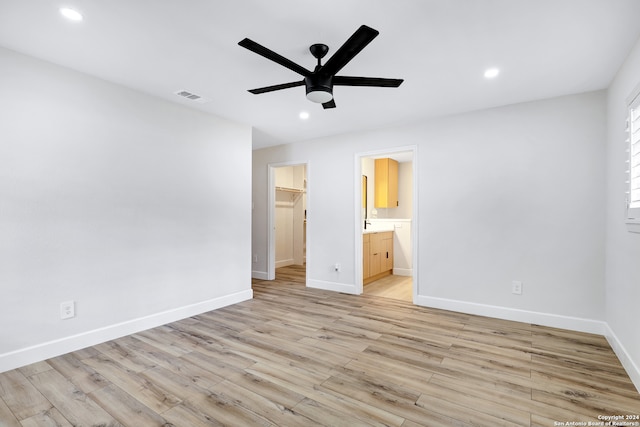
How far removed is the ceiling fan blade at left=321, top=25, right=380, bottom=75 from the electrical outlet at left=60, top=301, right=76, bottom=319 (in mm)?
2814

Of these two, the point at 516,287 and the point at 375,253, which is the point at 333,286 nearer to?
the point at 375,253

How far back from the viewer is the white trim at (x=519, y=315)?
10.3ft

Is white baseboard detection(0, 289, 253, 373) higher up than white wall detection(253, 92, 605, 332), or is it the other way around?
white wall detection(253, 92, 605, 332)

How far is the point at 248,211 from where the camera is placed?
14.3ft

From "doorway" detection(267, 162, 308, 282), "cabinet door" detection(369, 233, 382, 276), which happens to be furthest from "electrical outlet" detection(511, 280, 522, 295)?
"doorway" detection(267, 162, 308, 282)

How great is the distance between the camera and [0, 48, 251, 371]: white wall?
7.99 feet

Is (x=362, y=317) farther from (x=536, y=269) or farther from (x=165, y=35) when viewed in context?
(x=165, y=35)

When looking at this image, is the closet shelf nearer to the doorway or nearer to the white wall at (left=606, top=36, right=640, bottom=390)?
the doorway

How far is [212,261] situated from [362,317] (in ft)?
6.33

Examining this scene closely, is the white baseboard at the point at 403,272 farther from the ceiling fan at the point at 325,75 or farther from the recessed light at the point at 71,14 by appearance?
the recessed light at the point at 71,14

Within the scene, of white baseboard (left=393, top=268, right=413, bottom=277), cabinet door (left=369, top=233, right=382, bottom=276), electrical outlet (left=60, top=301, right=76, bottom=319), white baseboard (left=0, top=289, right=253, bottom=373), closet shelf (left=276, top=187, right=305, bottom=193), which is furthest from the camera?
closet shelf (left=276, top=187, right=305, bottom=193)

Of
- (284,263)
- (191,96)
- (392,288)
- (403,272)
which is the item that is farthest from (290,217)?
(191,96)

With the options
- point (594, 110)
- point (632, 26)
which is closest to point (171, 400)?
point (632, 26)

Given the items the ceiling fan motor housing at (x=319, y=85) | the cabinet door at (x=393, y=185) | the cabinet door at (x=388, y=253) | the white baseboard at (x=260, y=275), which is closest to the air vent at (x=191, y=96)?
the ceiling fan motor housing at (x=319, y=85)
